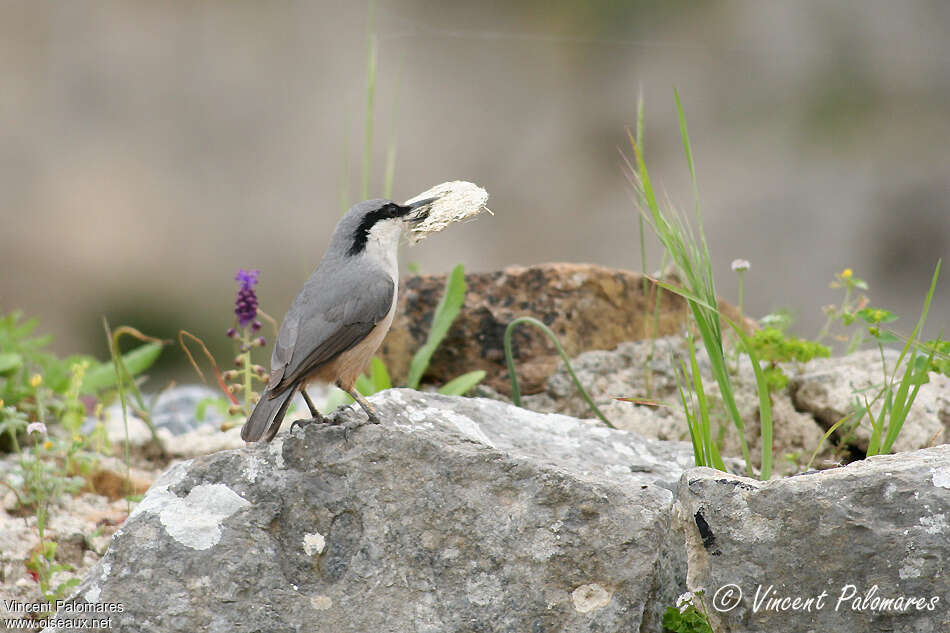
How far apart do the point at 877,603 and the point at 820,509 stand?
0.68ft

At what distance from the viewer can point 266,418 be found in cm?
242

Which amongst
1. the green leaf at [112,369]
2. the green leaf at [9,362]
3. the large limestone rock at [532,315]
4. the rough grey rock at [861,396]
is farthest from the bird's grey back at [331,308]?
the green leaf at [9,362]

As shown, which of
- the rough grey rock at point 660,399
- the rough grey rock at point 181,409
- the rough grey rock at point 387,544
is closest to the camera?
the rough grey rock at point 387,544

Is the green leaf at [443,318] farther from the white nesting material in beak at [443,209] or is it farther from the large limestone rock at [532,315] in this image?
the white nesting material in beak at [443,209]

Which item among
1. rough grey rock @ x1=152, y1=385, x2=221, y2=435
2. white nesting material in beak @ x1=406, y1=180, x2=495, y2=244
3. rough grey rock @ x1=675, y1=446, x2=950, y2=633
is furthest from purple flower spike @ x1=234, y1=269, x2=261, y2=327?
rough grey rock @ x1=675, y1=446, x2=950, y2=633

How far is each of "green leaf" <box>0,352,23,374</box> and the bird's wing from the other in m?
2.11

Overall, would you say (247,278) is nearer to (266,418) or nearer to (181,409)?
(266,418)

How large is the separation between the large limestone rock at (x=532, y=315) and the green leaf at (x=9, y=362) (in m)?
1.63

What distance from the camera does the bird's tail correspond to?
2.39 meters

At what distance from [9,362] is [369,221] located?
86.7 inches

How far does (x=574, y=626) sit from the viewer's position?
2.05 m

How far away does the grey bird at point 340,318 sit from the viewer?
2.49 m

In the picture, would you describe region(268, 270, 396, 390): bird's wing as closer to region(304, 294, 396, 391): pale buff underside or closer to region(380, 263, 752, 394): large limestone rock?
region(304, 294, 396, 391): pale buff underside

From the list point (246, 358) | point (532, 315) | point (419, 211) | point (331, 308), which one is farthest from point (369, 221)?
point (532, 315)
